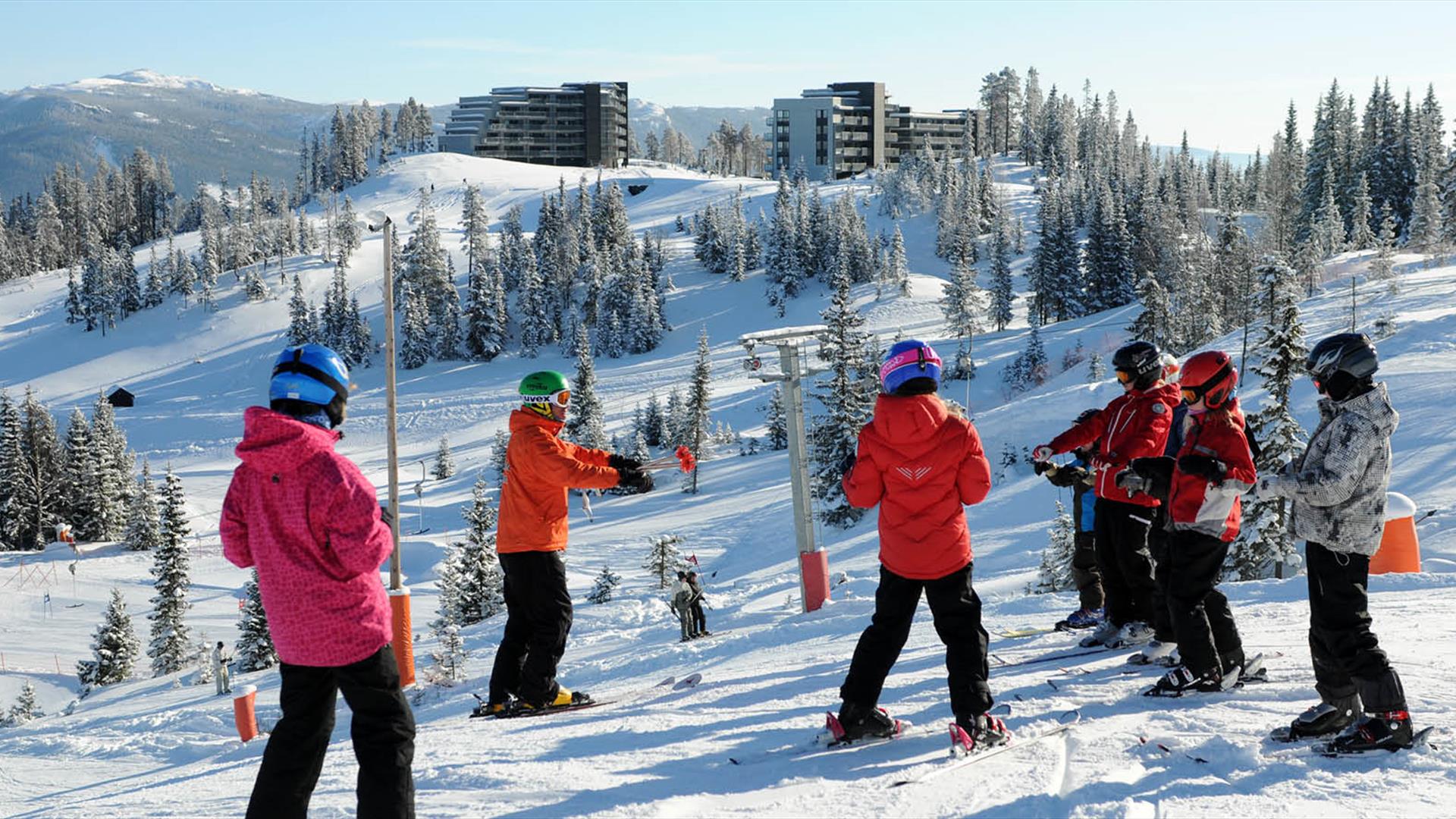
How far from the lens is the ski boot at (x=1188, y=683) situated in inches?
220

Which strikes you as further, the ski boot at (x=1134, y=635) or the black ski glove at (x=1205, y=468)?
the ski boot at (x=1134, y=635)

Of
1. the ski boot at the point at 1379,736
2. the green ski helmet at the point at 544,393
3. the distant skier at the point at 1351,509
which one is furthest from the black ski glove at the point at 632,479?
the ski boot at the point at 1379,736

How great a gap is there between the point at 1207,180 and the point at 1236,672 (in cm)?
13435

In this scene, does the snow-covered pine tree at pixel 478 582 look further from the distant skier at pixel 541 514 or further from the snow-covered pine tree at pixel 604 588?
the distant skier at pixel 541 514

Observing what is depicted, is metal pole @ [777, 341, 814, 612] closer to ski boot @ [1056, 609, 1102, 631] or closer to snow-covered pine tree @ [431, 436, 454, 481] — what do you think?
ski boot @ [1056, 609, 1102, 631]

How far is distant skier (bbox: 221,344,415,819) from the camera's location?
359 cm

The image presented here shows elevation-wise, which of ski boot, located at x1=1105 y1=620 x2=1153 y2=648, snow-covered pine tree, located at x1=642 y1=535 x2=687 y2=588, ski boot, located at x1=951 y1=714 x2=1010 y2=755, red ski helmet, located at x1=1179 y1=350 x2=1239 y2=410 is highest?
red ski helmet, located at x1=1179 y1=350 x2=1239 y2=410

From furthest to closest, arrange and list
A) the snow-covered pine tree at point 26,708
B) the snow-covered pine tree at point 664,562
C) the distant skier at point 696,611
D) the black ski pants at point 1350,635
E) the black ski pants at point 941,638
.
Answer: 1. the snow-covered pine tree at point 664,562
2. the snow-covered pine tree at point 26,708
3. the distant skier at point 696,611
4. the black ski pants at point 941,638
5. the black ski pants at point 1350,635

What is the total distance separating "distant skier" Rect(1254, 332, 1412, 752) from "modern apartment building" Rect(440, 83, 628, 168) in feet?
537

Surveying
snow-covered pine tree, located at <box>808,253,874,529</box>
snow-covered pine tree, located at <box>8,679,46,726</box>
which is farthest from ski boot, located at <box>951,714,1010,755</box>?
snow-covered pine tree, located at <box>808,253,874,529</box>

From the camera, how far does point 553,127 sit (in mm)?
163875

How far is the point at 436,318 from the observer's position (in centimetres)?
8400

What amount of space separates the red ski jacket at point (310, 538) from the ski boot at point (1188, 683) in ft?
13.8

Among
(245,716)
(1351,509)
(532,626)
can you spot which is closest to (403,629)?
(245,716)
